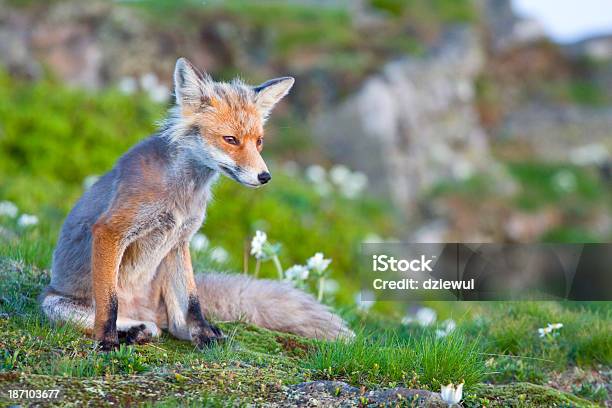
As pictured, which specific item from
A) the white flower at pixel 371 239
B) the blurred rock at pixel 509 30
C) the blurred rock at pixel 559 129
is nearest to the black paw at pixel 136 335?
the white flower at pixel 371 239

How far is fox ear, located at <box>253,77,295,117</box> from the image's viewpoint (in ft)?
19.2

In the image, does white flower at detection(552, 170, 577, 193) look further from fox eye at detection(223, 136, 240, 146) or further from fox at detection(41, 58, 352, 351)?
fox eye at detection(223, 136, 240, 146)

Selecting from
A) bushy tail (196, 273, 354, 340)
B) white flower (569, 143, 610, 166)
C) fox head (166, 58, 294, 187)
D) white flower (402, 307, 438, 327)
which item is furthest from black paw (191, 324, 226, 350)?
white flower (569, 143, 610, 166)

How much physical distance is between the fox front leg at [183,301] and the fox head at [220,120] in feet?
2.58

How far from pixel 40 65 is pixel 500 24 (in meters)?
13.2

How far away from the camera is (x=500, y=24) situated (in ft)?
75.6

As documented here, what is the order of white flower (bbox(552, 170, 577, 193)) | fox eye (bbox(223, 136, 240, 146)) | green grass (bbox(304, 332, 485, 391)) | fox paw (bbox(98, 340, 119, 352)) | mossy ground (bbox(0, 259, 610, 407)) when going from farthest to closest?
white flower (bbox(552, 170, 577, 193)) → fox eye (bbox(223, 136, 240, 146)) → fox paw (bbox(98, 340, 119, 352)) → green grass (bbox(304, 332, 485, 391)) → mossy ground (bbox(0, 259, 610, 407))

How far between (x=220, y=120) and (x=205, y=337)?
1540 mm

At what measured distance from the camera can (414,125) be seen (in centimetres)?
1767

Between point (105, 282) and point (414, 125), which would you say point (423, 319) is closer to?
point (105, 282)

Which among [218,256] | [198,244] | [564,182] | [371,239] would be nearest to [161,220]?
[198,244]

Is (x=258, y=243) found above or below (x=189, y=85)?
below

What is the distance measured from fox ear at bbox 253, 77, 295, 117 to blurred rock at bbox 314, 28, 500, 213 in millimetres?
10743

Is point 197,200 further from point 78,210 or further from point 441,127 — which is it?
point 441,127
